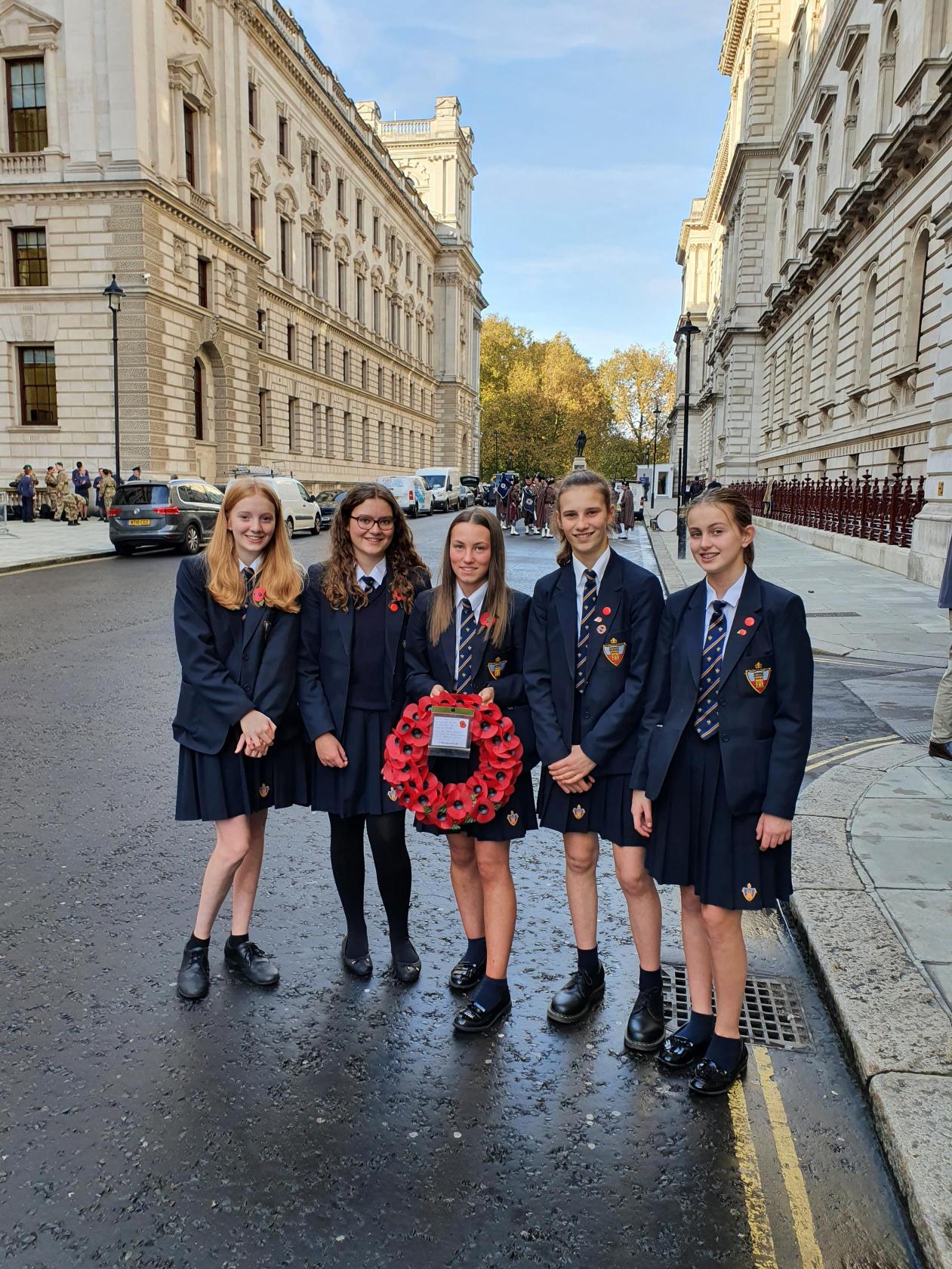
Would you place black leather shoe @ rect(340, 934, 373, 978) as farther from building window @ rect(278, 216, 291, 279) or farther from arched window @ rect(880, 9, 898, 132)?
building window @ rect(278, 216, 291, 279)

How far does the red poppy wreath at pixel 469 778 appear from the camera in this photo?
3.23 m

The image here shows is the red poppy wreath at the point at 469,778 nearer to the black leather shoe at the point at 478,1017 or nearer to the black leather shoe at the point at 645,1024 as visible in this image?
the black leather shoe at the point at 478,1017

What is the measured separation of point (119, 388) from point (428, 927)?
103 feet

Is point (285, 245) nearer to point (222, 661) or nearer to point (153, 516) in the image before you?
point (153, 516)

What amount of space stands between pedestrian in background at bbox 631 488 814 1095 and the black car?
63.0ft

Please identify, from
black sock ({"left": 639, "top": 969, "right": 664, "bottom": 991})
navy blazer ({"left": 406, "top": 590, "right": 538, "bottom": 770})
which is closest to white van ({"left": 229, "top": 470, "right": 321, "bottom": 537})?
navy blazer ({"left": 406, "top": 590, "right": 538, "bottom": 770})

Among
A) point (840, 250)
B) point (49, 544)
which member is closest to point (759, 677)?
point (49, 544)

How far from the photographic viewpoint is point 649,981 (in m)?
3.32

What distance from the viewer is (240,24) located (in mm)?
38219

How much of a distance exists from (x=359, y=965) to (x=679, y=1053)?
1.26 meters

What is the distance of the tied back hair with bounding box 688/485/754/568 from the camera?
2.98 meters

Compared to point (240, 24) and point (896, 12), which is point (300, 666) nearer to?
point (896, 12)

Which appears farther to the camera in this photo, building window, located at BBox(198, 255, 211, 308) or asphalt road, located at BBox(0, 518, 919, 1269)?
building window, located at BBox(198, 255, 211, 308)

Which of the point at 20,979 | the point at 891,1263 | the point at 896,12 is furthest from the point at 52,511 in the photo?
the point at 891,1263
